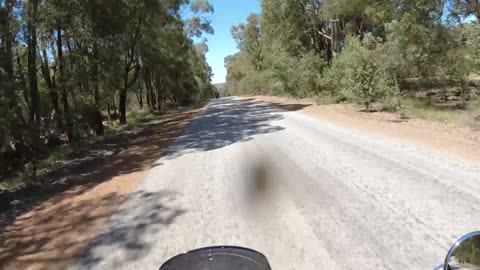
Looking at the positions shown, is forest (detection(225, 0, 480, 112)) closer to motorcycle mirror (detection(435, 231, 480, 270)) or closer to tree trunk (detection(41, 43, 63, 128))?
tree trunk (detection(41, 43, 63, 128))

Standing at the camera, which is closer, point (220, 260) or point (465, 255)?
point (465, 255)

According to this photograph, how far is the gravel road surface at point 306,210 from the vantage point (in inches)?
196

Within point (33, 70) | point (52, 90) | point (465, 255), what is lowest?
point (465, 255)

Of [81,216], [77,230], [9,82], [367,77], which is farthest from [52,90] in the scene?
[367,77]

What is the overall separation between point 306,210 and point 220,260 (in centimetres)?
374

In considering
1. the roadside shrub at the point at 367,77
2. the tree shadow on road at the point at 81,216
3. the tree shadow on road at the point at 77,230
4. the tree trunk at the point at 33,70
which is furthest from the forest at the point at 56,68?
the roadside shrub at the point at 367,77

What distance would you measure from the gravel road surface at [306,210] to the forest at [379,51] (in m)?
9.14

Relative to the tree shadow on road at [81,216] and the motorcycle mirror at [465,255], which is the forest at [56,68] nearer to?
the tree shadow on road at [81,216]

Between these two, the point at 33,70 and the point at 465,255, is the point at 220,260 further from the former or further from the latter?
the point at 33,70

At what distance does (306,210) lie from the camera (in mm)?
6461

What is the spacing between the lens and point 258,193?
761cm

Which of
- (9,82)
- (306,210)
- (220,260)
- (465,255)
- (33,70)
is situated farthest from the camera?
(33,70)

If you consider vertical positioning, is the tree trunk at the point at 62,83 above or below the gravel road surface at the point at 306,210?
above

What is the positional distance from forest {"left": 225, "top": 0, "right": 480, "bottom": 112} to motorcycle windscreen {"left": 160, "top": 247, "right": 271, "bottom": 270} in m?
15.4
